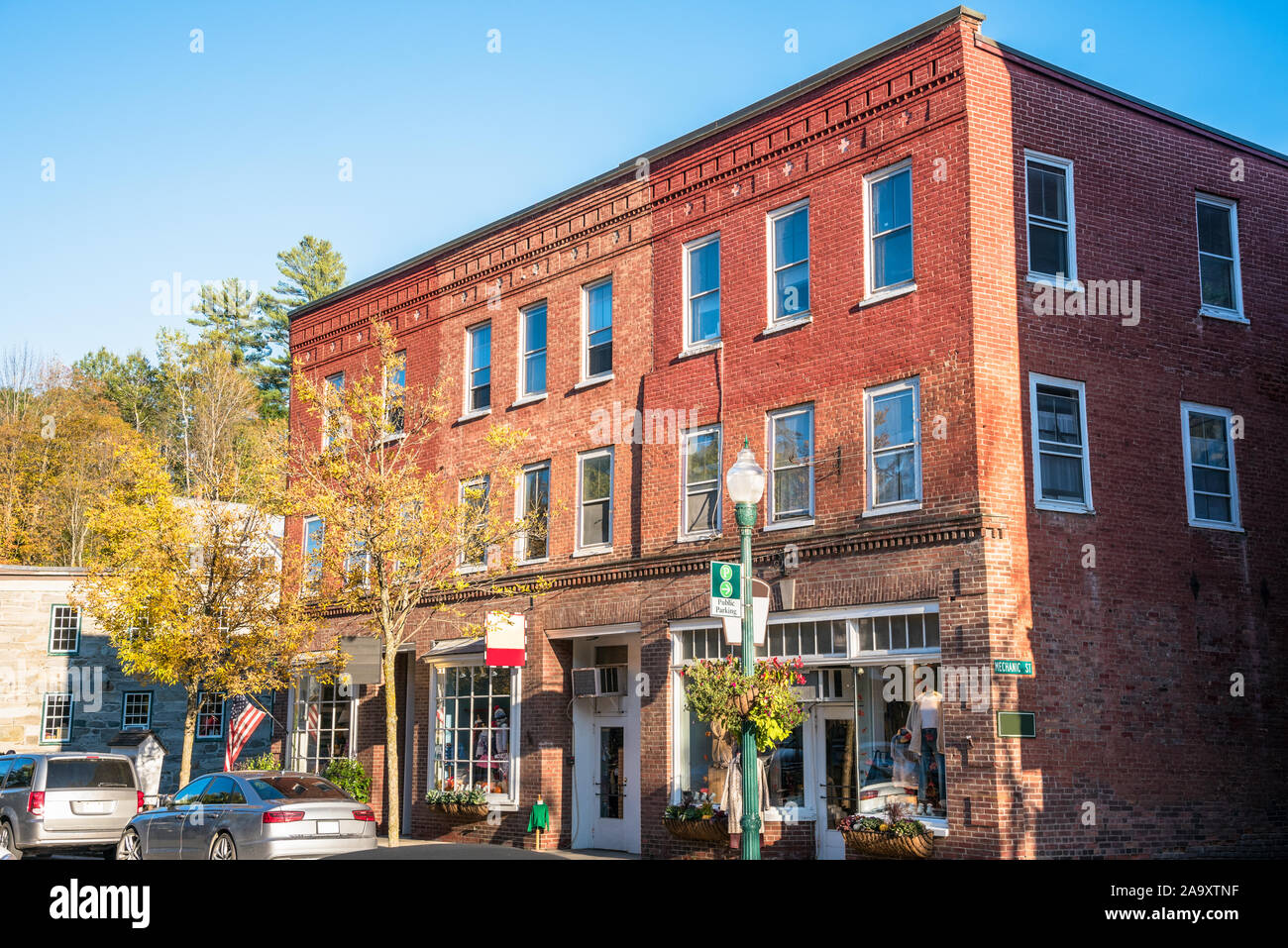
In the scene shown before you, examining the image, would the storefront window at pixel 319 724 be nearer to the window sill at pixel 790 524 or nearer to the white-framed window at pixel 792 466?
the window sill at pixel 790 524

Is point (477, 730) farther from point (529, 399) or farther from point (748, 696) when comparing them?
point (748, 696)

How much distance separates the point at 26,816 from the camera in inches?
781

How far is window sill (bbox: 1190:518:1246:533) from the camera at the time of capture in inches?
731

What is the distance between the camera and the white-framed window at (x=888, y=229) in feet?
60.3

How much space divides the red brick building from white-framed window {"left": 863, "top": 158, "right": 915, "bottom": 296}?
4 cm

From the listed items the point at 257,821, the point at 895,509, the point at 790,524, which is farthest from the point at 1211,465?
the point at 257,821

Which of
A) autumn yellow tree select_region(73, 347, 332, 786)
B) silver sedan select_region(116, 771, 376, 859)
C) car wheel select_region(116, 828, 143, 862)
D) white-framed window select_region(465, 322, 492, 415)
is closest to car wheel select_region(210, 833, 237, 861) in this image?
silver sedan select_region(116, 771, 376, 859)

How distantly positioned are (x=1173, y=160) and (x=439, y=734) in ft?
54.7

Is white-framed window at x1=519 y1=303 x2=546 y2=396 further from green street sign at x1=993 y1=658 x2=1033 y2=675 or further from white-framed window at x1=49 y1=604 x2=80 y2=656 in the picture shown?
white-framed window at x1=49 y1=604 x2=80 y2=656

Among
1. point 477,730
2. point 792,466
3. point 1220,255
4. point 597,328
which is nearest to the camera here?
point 792,466

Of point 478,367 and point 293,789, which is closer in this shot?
point 293,789

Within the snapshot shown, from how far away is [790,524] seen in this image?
19.0 m

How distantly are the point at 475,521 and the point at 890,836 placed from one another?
→ 9.45m
